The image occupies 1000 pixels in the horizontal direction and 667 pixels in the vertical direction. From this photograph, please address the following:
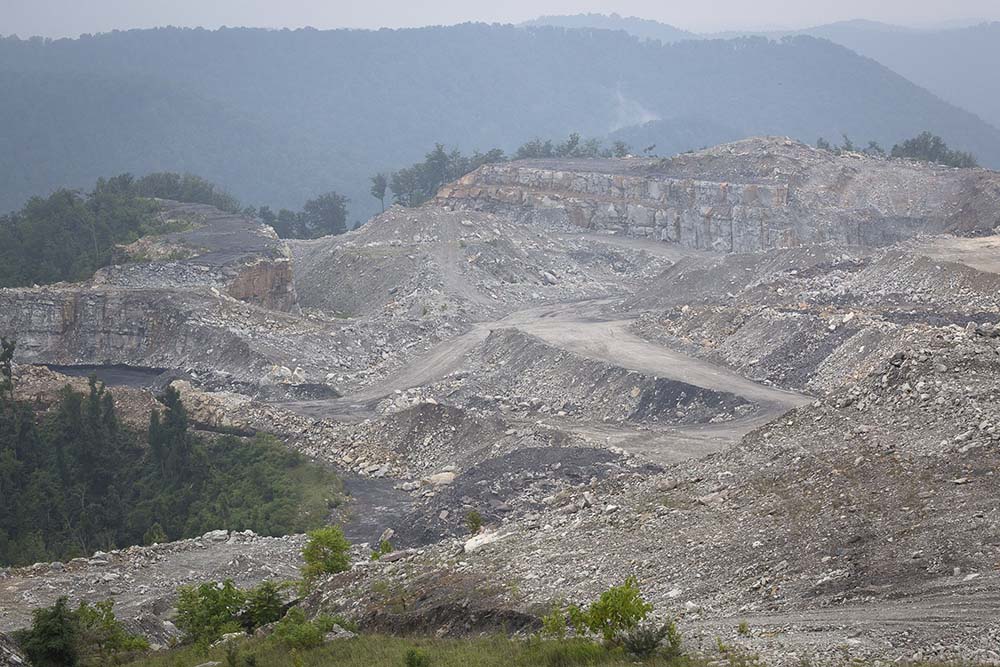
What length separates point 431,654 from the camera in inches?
472

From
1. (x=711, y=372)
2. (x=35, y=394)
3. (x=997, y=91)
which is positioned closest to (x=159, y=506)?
(x=35, y=394)

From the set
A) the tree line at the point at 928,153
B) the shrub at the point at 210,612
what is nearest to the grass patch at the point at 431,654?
the shrub at the point at 210,612

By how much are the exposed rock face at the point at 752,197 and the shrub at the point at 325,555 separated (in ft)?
116

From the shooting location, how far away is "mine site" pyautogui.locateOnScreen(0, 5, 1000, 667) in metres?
12.5

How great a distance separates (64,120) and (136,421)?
287 ft

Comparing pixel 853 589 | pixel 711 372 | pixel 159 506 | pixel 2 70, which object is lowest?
pixel 159 506

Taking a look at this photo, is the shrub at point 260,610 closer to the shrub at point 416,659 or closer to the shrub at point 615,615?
the shrub at point 416,659

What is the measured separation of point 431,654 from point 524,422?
54.1 feet

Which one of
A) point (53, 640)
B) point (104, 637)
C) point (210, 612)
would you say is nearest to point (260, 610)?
point (210, 612)

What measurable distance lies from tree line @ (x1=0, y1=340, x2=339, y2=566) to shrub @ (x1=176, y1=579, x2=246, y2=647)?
7.84 meters

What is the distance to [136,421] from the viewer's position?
33219 mm

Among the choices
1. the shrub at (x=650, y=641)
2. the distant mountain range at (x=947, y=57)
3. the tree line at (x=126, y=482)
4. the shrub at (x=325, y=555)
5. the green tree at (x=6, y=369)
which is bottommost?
the tree line at (x=126, y=482)

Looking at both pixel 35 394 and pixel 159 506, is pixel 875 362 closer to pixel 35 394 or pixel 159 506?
pixel 159 506

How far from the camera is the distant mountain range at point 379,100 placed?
111 metres
